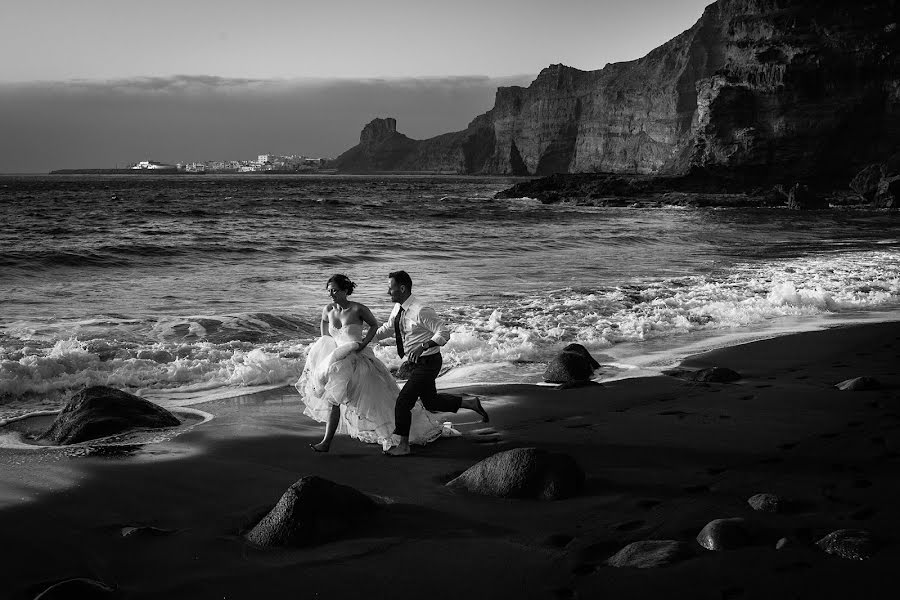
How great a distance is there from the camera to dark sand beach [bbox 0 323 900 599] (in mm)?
3559

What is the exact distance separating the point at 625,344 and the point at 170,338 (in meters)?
6.27

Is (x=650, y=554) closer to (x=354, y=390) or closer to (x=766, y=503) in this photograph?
(x=766, y=503)

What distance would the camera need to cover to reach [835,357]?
8.93 m

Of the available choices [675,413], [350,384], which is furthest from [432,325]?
[675,413]

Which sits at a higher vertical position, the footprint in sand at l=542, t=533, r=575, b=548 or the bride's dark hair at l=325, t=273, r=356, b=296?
the bride's dark hair at l=325, t=273, r=356, b=296

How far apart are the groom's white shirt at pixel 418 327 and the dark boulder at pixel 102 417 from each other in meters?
2.12

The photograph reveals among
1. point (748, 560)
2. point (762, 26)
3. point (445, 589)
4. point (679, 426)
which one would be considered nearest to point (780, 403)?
point (679, 426)

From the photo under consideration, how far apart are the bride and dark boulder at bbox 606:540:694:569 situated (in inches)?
95.7

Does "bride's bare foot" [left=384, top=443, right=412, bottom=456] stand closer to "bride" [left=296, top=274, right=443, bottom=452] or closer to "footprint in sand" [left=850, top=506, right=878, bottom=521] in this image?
"bride" [left=296, top=274, right=443, bottom=452]

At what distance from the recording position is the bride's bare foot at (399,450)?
18.6 ft

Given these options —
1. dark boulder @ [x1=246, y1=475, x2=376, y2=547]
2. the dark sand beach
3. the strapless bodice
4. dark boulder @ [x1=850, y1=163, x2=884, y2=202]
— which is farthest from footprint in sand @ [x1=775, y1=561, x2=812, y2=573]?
dark boulder @ [x1=850, y1=163, x2=884, y2=202]

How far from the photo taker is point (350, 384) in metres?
5.78

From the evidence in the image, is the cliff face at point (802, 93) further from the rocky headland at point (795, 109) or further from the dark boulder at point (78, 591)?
the dark boulder at point (78, 591)

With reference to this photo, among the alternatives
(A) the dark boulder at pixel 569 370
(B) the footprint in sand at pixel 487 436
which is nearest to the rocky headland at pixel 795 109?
(A) the dark boulder at pixel 569 370
